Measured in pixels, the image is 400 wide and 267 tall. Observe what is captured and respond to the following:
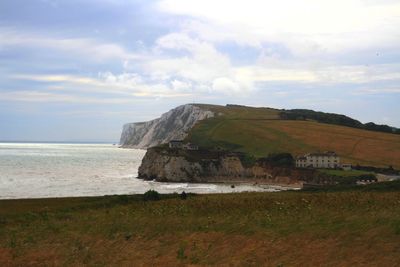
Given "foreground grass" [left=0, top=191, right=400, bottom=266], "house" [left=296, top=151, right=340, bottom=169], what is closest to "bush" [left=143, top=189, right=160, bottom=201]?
"foreground grass" [left=0, top=191, right=400, bottom=266]

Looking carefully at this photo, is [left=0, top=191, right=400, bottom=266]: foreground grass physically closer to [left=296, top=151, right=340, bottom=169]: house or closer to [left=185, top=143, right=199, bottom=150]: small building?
[left=296, top=151, right=340, bottom=169]: house

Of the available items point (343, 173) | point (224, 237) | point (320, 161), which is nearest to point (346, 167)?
point (320, 161)

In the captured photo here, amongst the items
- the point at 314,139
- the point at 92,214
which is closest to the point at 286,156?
the point at 314,139

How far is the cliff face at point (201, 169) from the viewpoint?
15112 centimetres

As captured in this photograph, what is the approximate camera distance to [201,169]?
15838cm

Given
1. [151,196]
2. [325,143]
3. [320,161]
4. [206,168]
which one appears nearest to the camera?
[151,196]

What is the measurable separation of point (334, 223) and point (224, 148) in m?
164

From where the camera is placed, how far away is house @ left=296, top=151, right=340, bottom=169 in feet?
497

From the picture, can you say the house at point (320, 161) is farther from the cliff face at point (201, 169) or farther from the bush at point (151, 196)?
the bush at point (151, 196)

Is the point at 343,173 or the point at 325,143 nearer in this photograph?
the point at 343,173

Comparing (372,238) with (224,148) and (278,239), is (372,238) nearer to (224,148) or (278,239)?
(278,239)

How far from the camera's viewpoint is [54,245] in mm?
23906

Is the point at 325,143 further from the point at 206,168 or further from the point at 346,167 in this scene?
the point at 206,168

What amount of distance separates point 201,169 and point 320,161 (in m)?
38.1
